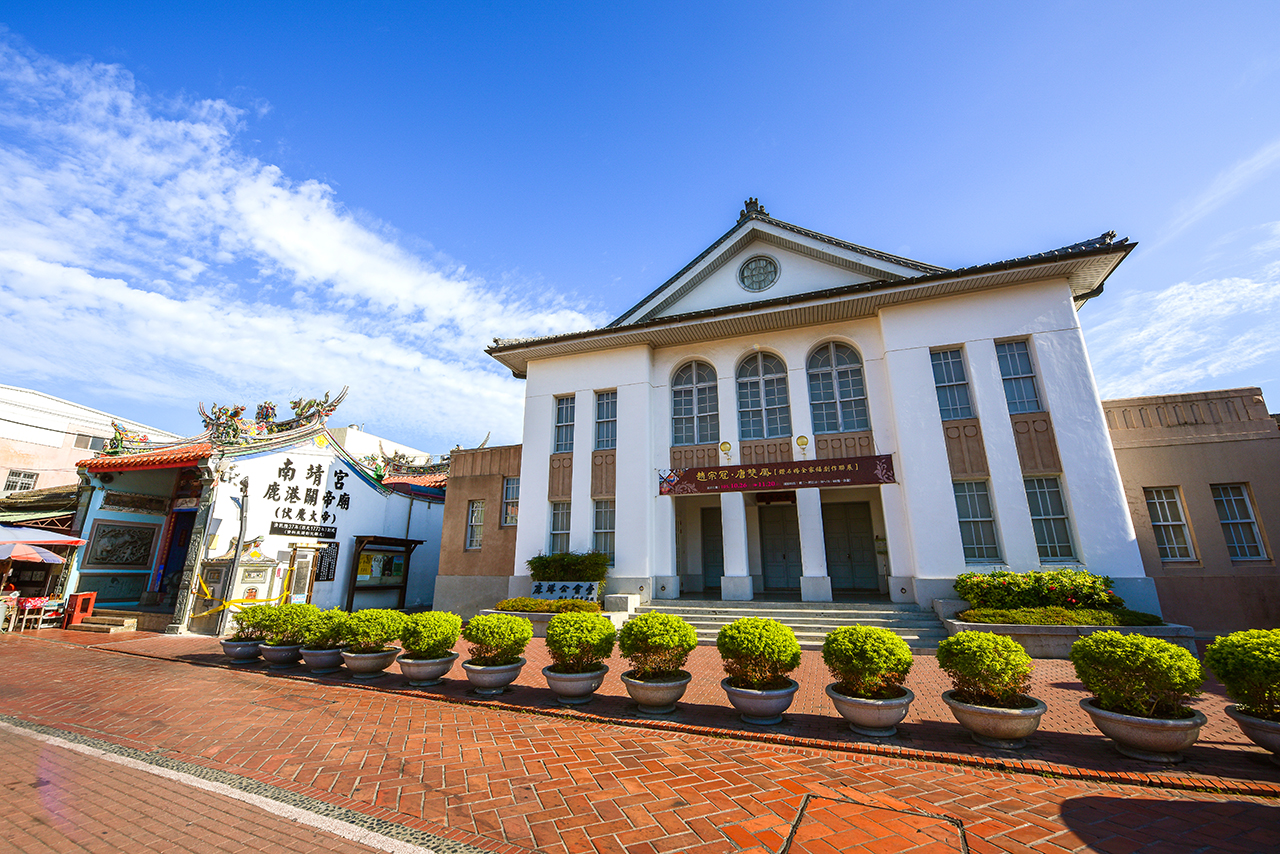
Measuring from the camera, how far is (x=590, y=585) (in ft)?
46.1

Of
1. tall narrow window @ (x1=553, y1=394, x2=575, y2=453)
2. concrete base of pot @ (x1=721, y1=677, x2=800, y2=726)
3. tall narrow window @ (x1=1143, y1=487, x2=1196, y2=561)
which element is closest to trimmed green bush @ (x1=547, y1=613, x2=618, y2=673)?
concrete base of pot @ (x1=721, y1=677, x2=800, y2=726)

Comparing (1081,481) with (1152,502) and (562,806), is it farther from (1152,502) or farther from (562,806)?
(562,806)

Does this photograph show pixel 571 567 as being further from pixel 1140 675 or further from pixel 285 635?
pixel 1140 675

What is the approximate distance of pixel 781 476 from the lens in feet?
45.8

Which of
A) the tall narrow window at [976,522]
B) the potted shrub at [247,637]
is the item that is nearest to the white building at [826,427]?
the tall narrow window at [976,522]

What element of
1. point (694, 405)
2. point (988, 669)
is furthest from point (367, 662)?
point (694, 405)

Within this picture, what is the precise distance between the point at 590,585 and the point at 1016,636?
9.61 m

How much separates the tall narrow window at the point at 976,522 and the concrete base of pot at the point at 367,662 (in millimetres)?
12674

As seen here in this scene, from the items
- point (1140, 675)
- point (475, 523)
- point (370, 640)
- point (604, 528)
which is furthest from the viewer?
point (475, 523)

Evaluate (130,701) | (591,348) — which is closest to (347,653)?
(130,701)

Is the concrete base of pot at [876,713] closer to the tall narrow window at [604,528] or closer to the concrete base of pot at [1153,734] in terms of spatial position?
the concrete base of pot at [1153,734]

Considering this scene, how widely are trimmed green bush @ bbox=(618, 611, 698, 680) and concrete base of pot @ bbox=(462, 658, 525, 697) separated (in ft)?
6.17

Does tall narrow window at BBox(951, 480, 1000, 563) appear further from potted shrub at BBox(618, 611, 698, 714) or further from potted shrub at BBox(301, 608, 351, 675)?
potted shrub at BBox(301, 608, 351, 675)

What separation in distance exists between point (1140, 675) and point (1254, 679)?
94cm
